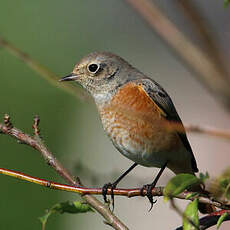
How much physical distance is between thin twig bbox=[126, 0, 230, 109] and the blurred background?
2.43 meters

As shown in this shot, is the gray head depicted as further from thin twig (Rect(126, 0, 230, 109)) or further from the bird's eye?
thin twig (Rect(126, 0, 230, 109))

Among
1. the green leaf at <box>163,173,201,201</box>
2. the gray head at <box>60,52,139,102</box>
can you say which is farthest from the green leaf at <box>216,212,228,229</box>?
the gray head at <box>60,52,139,102</box>

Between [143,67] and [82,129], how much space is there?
2450 mm

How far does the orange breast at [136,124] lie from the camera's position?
11.6 feet

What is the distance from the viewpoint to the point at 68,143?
1127 centimetres

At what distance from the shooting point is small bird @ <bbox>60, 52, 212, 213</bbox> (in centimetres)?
357

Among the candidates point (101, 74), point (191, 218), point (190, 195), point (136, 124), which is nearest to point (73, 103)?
point (101, 74)

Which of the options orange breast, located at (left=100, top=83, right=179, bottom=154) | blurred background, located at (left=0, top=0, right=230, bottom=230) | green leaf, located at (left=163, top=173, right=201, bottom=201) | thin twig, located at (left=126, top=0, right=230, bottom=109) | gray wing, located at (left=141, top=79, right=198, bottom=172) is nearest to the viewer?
green leaf, located at (left=163, top=173, right=201, bottom=201)

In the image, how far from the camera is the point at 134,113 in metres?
3.29

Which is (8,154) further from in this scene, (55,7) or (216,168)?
(55,7)

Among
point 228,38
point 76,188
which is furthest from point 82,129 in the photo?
point 76,188

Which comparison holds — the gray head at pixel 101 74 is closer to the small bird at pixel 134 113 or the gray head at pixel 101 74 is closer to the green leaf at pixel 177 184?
the small bird at pixel 134 113

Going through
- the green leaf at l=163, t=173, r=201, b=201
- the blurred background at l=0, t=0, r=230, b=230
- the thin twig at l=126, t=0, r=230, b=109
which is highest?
the blurred background at l=0, t=0, r=230, b=230

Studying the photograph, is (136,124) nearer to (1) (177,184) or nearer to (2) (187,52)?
(2) (187,52)
